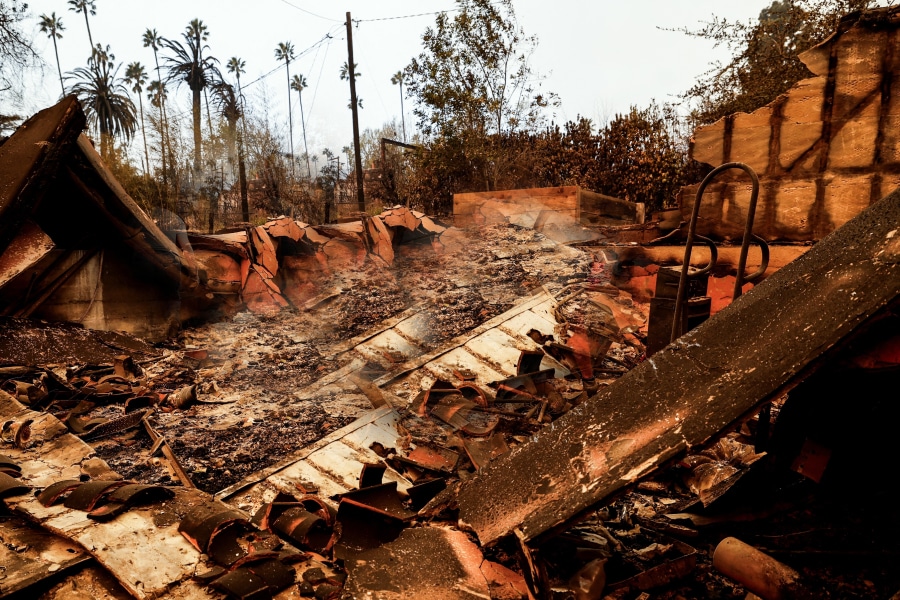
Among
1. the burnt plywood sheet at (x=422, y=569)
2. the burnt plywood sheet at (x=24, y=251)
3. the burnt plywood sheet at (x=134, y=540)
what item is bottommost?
the burnt plywood sheet at (x=134, y=540)

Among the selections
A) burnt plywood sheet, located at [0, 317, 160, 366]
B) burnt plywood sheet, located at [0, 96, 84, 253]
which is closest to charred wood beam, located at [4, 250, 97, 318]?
burnt plywood sheet, located at [0, 317, 160, 366]

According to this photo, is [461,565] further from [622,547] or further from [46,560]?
[46,560]

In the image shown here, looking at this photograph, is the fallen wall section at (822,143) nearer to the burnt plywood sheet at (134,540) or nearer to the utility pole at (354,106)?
the burnt plywood sheet at (134,540)

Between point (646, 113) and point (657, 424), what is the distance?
13.5 meters

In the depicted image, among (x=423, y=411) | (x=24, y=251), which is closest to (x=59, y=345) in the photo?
(x=24, y=251)

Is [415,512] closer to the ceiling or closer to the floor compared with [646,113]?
closer to the floor

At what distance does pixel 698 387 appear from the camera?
1900mm

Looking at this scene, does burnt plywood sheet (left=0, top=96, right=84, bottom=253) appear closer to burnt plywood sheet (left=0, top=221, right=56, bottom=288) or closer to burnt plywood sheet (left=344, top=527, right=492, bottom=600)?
burnt plywood sheet (left=0, top=221, right=56, bottom=288)

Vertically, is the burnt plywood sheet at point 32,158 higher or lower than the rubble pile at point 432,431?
higher

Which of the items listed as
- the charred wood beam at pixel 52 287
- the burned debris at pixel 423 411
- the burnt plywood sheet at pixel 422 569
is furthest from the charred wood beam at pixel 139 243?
the burnt plywood sheet at pixel 422 569

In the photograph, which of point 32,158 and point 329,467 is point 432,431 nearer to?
point 329,467

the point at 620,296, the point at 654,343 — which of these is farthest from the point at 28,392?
the point at 620,296

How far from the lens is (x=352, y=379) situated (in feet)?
19.3

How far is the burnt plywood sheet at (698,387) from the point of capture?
167 cm
